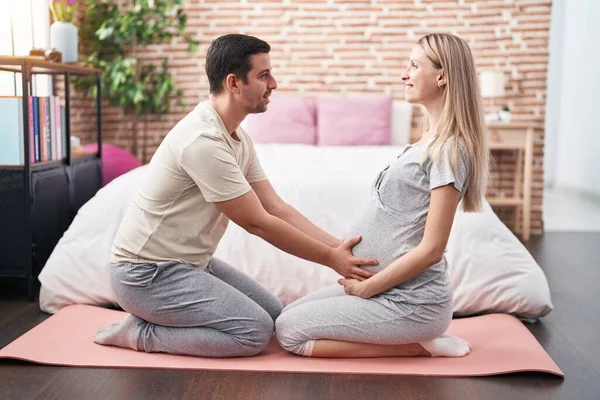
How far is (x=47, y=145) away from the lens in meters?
3.56

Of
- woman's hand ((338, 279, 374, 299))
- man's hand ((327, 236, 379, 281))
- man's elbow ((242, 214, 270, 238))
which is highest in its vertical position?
man's elbow ((242, 214, 270, 238))

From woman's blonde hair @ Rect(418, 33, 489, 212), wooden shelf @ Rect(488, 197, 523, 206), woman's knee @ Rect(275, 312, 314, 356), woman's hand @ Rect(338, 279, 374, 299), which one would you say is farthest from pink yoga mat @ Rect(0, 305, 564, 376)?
wooden shelf @ Rect(488, 197, 523, 206)

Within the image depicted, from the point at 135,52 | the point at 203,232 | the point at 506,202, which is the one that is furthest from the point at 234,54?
the point at 135,52

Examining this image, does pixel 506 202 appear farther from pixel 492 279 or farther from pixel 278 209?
pixel 278 209

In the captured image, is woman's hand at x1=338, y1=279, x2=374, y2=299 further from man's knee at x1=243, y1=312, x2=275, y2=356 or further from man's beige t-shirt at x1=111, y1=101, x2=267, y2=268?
man's beige t-shirt at x1=111, y1=101, x2=267, y2=268

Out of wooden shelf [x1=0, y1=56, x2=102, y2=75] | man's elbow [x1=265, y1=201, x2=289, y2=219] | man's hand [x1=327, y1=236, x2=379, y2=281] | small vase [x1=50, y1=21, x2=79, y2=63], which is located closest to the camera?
man's hand [x1=327, y1=236, x2=379, y2=281]

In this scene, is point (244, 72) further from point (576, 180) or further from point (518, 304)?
point (576, 180)

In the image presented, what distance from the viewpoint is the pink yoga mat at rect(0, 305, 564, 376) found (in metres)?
2.33

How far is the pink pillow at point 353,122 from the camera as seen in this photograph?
17.4 ft

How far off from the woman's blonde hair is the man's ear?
0.57 metres

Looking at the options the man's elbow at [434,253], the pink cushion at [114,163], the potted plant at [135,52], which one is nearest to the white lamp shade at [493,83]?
the potted plant at [135,52]

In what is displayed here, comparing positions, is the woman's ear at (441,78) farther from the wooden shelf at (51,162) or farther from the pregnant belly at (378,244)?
the wooden shelf at (51,162)

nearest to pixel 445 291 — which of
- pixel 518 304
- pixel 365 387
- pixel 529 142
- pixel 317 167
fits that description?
pixel 365 387

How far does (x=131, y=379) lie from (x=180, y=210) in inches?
20.7
